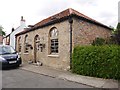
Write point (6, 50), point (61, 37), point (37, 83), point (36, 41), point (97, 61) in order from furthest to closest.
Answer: point (36, 41) < point (6, 50) < point (61, 37) < point (97, 61) < point (37, 83)

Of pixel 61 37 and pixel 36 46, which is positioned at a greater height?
pixel 61 37

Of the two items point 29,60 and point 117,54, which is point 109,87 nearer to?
point 117,54

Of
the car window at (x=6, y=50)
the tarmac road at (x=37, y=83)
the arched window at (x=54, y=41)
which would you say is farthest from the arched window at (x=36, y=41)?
the tarmac road at (x=37, y=83)

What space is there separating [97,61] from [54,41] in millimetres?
5411

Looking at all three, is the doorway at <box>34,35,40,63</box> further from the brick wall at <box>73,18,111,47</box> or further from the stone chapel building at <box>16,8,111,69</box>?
the brick wall at <box>73,18,111,47</box>

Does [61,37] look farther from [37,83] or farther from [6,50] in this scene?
[37,83]

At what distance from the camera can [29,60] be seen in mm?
17797

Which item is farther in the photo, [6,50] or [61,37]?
[6,50]

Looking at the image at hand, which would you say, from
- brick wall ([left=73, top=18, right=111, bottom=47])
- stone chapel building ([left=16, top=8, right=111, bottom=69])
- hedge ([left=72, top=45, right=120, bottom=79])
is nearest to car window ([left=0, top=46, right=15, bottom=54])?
stone chapel building ([left=16, top=8, right=111, bottom=69])

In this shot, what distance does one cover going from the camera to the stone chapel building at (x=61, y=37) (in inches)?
486

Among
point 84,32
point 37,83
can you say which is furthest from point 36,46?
point 37,83

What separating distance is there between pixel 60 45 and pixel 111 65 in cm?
506

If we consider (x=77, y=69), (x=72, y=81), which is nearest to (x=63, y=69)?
(x=77, y=69)

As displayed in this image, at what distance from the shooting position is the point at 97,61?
32.0ft
